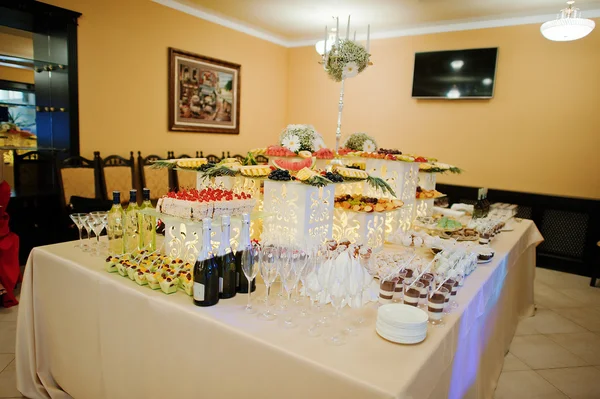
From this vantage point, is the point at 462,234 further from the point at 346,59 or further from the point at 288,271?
the point at 288,271

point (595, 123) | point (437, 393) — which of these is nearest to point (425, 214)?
point (437, 393)

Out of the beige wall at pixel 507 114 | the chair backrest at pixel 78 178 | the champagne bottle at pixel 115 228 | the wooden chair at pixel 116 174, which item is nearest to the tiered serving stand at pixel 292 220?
the champagne bottle at pixel 115 228

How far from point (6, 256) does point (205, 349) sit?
2.57 meters

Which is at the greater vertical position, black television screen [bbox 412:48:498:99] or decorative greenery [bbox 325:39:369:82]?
black television screen [bbox 412:48:498:99]

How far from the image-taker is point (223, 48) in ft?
19.9

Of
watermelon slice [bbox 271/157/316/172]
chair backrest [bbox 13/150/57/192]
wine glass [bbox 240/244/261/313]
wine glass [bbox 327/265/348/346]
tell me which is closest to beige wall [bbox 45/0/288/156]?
chair backrest [bbox 13/150/57/192]

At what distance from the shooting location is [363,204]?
2.33 meters

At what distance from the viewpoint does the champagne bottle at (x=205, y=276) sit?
1.46m

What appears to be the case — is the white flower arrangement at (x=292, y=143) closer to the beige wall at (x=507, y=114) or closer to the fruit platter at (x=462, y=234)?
the fruit platter at (x=462, y=234)

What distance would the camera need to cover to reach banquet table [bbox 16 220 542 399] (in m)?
1.17

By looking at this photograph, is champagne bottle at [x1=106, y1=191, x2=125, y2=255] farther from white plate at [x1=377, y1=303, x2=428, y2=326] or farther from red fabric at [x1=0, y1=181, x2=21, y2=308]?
red fabric at [x1=0, y1=181, x2=21, y2=308]

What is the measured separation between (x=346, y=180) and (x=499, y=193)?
12.6 ft

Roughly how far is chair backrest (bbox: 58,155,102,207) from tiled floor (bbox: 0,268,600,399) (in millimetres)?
1464

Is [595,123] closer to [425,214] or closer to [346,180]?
[425,214]
